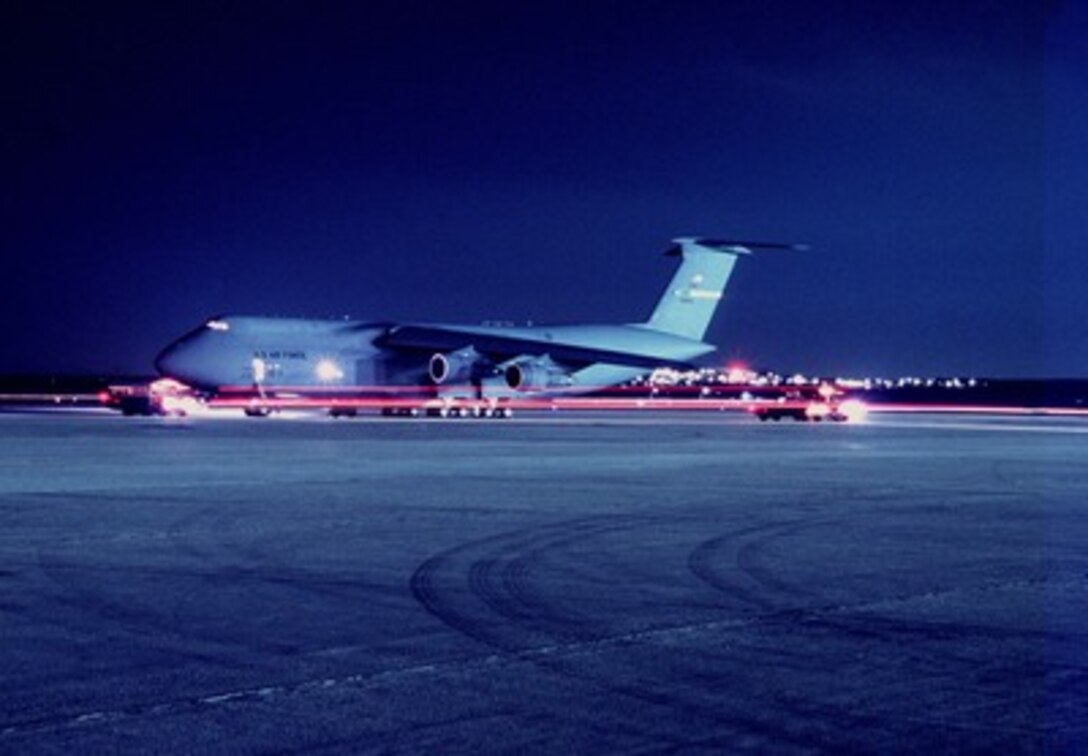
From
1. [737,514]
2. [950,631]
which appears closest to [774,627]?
[950,631]

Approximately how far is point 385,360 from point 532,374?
5398 mm

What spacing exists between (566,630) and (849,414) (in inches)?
1806

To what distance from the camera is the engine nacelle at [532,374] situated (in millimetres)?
51812

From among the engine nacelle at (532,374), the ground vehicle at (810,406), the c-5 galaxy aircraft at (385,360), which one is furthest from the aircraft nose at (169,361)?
the ground vehicle at (810,406)

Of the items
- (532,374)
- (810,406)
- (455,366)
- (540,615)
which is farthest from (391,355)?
(540,615)

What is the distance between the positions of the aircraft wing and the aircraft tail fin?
3453mm

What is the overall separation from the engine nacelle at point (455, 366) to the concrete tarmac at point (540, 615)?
105 ft

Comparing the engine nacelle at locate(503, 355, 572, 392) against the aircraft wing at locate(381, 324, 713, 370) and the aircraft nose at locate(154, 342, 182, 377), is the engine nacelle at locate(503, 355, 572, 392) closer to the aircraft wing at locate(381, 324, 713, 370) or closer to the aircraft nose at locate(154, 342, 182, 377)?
the aircraft wing at locate(381, 324, 713, 370)

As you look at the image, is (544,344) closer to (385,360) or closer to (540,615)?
(385,360)

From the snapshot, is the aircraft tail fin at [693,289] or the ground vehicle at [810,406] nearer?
the ground vehicle at [810,406]

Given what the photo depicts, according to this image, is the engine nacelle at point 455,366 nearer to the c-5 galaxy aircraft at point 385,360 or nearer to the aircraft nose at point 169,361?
the c-5 galaxy aircraft at point 385,360

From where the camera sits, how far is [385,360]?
174ft

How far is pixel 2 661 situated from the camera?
7.43 meters

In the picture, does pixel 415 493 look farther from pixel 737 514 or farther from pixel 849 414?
pixel 849 414
